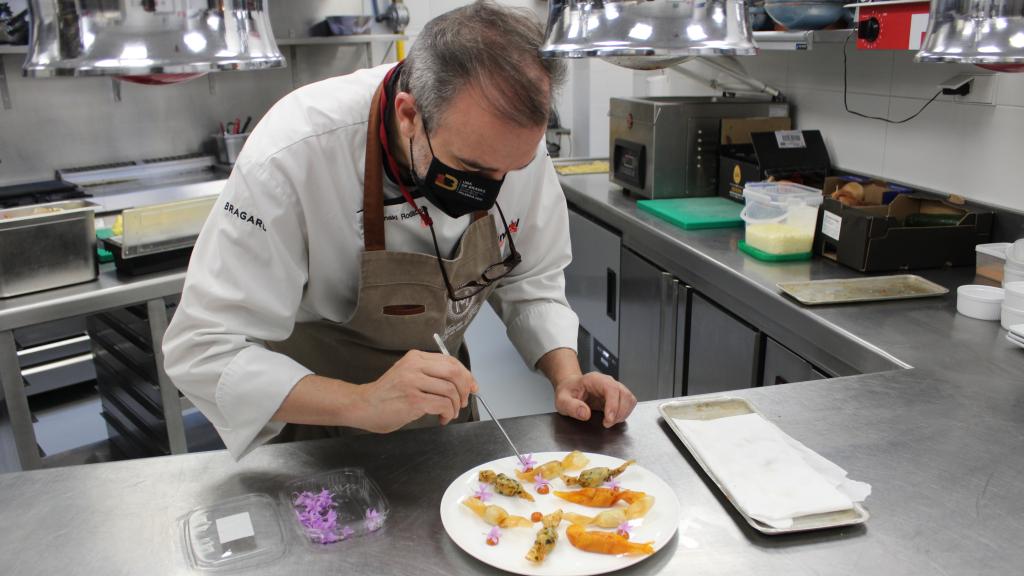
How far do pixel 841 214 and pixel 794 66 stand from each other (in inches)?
50.0

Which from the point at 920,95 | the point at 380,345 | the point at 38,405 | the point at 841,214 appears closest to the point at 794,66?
the point at 920,95

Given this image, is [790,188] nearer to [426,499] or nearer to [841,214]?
[841,214]

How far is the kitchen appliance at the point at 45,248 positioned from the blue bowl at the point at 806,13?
237 centimetres

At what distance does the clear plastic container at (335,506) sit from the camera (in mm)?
1142

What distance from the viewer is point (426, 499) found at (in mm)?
1229

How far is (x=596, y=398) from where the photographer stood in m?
1.52

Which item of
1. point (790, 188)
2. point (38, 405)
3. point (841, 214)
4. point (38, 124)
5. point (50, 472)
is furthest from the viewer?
point (38, 124)

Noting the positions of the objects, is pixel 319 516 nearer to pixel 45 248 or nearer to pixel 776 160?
pixel 45 248

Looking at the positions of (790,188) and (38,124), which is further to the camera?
(38,124)

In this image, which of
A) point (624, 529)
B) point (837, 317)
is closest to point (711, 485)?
point (624, 529)

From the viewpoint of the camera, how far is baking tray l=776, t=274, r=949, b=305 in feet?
7.00

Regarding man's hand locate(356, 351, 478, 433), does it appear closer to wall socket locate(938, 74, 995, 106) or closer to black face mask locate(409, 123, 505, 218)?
black face mask locate(409, 123, 505, 218)

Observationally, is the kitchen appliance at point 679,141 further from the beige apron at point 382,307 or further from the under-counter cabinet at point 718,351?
the beige apron at point 382,307

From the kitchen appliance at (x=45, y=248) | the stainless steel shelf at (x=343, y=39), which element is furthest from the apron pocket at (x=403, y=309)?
the stainless steel shelf at (x=343, y=39)
